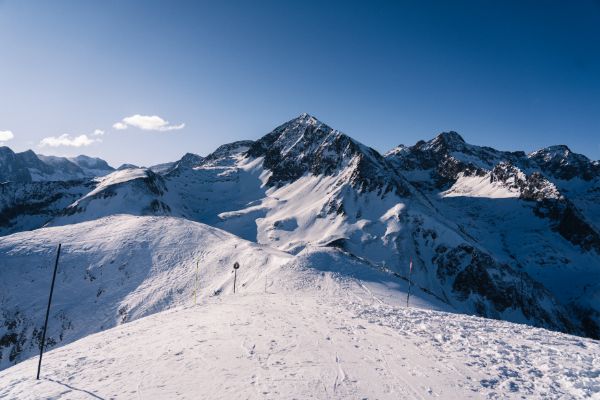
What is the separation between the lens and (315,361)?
50.0 ft

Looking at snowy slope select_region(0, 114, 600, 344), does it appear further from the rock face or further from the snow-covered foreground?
the snow-covered foreground

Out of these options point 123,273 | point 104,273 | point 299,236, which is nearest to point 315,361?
point 123,273

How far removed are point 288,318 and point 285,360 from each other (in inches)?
273

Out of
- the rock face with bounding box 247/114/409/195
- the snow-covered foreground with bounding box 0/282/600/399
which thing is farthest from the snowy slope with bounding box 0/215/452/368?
the rock face with bounding box 247/114/409/195

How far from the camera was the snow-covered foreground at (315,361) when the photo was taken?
1300 cm

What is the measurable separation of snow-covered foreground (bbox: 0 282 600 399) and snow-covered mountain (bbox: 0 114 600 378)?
15.5 meters

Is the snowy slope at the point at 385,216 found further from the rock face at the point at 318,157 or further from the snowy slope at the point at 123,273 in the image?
the snowy slope at the point at 123,273

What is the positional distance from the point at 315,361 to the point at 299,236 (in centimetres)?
9732

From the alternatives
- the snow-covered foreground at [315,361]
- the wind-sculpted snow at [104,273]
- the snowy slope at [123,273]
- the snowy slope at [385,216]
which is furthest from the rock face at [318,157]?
the snow-covered foreground at [315,361]

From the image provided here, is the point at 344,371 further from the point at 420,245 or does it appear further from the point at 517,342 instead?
the point at 420,245

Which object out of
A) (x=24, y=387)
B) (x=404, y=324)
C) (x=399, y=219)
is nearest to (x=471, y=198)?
(x=399, y=219)

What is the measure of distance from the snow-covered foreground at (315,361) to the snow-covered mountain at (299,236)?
1551cm

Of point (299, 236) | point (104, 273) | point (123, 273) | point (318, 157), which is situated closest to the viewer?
point (104, 273)

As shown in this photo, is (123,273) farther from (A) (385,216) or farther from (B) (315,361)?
(A) (385,216)
